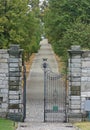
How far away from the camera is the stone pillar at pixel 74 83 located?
20.8 m

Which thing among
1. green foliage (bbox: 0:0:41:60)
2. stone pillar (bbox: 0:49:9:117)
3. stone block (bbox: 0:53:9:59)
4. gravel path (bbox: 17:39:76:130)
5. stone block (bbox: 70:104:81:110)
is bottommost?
gravel path (bbox: 17:39:76:130)

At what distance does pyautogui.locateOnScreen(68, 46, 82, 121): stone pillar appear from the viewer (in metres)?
20.8

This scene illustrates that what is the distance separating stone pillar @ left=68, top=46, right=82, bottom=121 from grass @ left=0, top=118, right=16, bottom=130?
2.81m

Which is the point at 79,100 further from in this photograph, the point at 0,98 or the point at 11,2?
the point at 11,2

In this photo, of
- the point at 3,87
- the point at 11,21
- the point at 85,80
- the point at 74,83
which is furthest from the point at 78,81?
the point at 11,21

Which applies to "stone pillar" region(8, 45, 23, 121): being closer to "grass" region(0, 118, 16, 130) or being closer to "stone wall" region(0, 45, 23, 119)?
"stone wall" region(0, 45, 23, 119)

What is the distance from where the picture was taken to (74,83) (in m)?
20.9

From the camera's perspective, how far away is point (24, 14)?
32812mm

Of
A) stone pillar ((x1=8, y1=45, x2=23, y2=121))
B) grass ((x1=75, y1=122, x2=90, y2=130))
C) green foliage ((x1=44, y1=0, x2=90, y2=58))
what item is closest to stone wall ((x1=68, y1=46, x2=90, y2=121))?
grass ((x1=75, y1=122, x2=90, y2=130))

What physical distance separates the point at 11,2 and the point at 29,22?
4.85 m

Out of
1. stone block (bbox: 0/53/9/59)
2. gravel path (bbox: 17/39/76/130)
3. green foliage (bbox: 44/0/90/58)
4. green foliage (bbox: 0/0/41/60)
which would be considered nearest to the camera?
gravel path (bbox: 17/39/76/130)

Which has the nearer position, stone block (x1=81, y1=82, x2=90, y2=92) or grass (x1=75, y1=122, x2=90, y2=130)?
grass (x1=75, y1=122, x2=90, y2=130)

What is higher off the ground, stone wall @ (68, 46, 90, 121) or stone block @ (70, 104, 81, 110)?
stone wall @ (68, 46, 90, 121)

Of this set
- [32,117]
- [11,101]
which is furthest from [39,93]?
[11,101]
